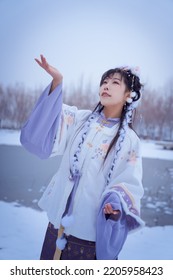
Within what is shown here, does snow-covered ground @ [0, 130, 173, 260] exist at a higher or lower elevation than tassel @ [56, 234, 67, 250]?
lower

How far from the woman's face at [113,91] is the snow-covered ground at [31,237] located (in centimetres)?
60

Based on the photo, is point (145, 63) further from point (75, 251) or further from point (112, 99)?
point (75, 251)

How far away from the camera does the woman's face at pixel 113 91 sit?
98 cm

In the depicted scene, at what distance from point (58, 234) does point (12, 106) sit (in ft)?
2.74

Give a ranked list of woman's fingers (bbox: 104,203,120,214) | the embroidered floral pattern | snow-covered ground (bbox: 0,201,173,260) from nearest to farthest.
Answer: woman's fingers (bbox: 104,203,120,214)
the embroidered floral pattern
snow-covered ground (bbox: 0,201,173,260)

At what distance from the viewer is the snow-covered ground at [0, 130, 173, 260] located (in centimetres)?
128

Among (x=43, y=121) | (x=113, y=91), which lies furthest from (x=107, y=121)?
(x=43, y=121)

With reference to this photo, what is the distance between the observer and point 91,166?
0.94m

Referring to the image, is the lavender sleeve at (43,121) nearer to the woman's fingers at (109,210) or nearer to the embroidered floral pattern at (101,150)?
the embroidered floral pattern at (101,150)

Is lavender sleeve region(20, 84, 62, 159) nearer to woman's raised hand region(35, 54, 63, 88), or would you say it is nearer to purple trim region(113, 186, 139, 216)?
woman's raised hand region(35, 54, 63, 88)

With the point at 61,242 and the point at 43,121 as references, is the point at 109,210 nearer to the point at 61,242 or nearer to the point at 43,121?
the point at 61,242

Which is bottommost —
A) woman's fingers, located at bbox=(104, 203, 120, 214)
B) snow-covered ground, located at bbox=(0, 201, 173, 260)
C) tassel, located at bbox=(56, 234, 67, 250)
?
snow-covered ground, located at bbox=(0, 201, 173, 260)

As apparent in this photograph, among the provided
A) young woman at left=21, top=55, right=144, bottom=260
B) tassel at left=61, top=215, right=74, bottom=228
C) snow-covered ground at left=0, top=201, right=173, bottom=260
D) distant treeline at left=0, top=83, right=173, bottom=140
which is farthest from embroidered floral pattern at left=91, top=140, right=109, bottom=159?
snow-covered ground at left=0, top=201, right=173, bottom=260

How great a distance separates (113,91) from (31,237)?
941 millimetres
